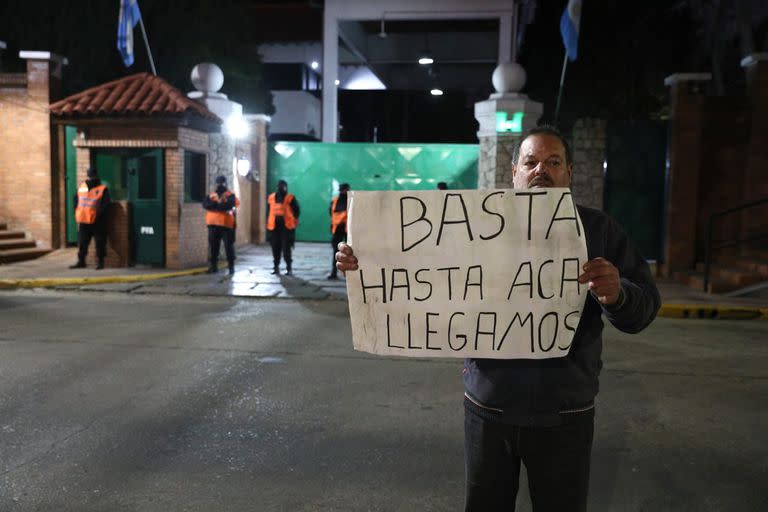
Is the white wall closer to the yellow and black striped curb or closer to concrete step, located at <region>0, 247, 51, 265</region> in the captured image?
concrete step, located at <region>0, 247, 51, 265</region>

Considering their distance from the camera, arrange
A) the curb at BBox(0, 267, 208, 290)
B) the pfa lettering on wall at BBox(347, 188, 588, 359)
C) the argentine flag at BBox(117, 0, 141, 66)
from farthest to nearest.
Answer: the argentine flag at BBox(117, 0, 141, 66) → the curb at BBox(0, 267, 208, 290) → the pfa lettering on wall at BBox(347, 188, 588, 359)

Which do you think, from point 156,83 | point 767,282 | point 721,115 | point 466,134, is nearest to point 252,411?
point 767,282

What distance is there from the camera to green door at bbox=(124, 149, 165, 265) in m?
13.9

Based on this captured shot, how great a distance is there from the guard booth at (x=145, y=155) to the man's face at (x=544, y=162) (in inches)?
475

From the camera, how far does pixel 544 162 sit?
8.03 feet

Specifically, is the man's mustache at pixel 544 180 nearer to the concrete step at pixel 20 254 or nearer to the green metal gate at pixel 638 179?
the green metal gate at pixel 638 179

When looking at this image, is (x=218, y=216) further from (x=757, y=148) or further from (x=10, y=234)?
(x=757, y=148)

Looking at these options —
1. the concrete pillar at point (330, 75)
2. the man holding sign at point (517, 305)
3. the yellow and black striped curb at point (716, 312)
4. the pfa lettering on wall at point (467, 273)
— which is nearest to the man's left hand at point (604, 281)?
the man holding sign at point (517, 305)

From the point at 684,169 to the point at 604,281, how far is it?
42.3 ft

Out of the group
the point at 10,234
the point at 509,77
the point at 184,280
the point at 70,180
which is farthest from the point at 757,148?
the point at 10,234

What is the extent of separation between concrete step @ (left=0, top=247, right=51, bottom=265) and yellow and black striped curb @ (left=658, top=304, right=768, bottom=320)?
12.8 m

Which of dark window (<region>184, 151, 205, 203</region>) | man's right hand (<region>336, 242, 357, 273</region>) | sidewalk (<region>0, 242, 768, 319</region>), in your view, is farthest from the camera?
dark window (<region>184, 151, 205, 203</region>)

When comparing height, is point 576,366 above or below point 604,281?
below

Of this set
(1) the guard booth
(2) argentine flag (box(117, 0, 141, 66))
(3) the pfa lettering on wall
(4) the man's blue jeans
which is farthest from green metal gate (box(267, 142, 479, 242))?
(4) the man's blue jeans
